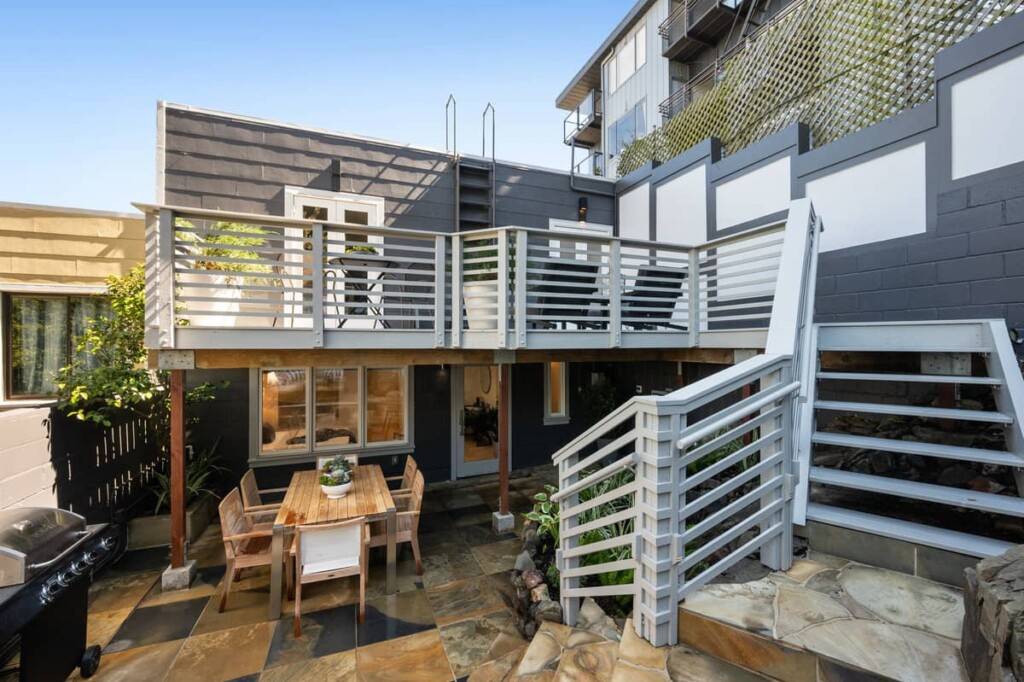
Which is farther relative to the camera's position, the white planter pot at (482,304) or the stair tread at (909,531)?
the white planter pot at (482,304)

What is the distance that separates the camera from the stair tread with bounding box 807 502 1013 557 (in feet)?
6.87

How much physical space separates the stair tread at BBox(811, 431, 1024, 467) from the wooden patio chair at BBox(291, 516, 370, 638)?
327 centimetres

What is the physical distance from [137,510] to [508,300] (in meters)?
4.58

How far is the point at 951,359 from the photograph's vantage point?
9.97 feet

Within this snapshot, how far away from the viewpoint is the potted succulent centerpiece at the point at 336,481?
4.10m

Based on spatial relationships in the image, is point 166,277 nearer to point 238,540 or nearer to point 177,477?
point 177,477

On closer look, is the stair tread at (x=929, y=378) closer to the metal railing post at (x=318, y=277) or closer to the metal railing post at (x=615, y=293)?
the metal railing post at (x=615, y=293)

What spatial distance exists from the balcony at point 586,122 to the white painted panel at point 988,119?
9612 millimetres

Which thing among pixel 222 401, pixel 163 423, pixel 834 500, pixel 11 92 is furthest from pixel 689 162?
pixel 11 92

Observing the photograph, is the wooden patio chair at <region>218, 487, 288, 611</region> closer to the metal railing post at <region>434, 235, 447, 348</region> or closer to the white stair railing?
the metal railing post at <region>434, 235, 447, 348</region>

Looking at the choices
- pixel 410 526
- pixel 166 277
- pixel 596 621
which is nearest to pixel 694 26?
pixel 166 277

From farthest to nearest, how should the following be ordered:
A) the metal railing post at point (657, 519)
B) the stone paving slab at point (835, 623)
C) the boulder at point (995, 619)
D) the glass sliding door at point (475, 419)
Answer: the glass sliding door at point (475, 419), the metal railing post at point (657, 519), the stone paving slab at point (835, 623), the boulder at point (995, 619)

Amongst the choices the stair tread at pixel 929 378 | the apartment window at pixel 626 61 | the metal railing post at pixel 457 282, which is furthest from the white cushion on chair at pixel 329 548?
the apartment window at pixel 626 61

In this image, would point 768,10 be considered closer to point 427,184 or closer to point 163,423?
point 427,184
